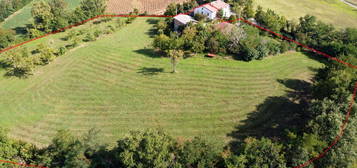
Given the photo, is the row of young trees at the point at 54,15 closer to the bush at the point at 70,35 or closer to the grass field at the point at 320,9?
the bush at the point at 70,35

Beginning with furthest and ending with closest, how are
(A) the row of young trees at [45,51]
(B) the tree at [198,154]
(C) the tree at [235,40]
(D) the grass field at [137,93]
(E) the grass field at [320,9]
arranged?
(E) the grass field at [320,9] < (C) the tree at [235,40] < (A) the row of young trees at [45,51] < (D) the grass field at [137,93] < (B) the tree at [198,154]

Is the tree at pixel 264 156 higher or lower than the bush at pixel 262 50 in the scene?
lower

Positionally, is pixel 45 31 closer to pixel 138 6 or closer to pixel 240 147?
pixel 138 6

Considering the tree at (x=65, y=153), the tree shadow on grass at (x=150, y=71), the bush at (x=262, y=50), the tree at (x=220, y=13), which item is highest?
the tree at (x=220, y=13)

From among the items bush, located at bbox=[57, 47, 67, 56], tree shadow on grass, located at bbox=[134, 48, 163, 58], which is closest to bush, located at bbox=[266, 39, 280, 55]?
tree shadow on grass, located at bbox=[134, 48, 163, 58]

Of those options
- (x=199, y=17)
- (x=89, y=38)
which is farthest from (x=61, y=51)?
(x=199, y=17)

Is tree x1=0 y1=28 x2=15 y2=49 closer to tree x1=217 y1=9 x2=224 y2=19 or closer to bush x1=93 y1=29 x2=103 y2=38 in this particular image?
bush x1=93 y1=29 x2=103 y2=38

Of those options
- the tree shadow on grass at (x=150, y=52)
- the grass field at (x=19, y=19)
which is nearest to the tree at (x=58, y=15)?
the grass field at (x=19, y=19)
